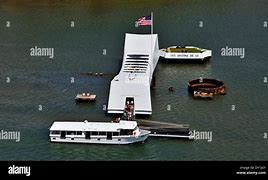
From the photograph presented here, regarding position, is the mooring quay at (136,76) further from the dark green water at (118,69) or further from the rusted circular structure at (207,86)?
the rusted circular structure at (207,86)

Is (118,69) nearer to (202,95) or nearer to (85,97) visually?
(85,97)

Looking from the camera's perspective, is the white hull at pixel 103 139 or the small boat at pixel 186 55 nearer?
the white hull at pixel 103 139

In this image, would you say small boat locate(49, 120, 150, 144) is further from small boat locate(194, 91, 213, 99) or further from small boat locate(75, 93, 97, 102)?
small boat locate(194, 91, 213, 99)

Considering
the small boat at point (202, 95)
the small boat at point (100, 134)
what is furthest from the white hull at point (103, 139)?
the small boat at point (202, 95)

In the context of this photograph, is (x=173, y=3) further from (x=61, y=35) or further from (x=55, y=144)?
(x=55, y=144)

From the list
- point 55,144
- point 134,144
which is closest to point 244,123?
point 134,144

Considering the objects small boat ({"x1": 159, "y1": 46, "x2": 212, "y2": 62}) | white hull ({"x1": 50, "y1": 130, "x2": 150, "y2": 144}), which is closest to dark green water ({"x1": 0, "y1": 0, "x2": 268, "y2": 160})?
white hull ({"x1": 50, "y1": 130, "x2": 150, "y2": 144})

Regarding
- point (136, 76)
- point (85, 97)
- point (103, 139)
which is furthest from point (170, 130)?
point (85, 97)
